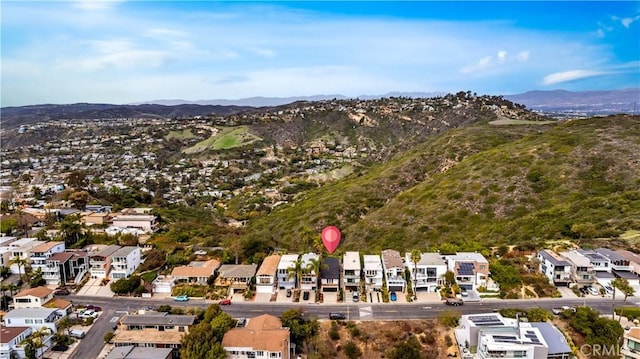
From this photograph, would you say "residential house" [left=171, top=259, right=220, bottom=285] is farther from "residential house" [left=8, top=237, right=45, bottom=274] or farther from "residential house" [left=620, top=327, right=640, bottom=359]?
"residential house" [left=620, top=327, right=640, bottom=359]

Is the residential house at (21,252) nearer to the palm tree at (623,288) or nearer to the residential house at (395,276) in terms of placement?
the residential house at (395,276)

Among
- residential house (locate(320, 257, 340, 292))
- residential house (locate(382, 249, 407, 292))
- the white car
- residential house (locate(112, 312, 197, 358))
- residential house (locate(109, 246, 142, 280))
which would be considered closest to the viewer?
residential house (locate(112, 312, 197, 358))

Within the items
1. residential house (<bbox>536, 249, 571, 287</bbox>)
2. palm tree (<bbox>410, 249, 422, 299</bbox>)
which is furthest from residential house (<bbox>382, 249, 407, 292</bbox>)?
residential house (<bbox>536, 249, 571, 287</bbox>)

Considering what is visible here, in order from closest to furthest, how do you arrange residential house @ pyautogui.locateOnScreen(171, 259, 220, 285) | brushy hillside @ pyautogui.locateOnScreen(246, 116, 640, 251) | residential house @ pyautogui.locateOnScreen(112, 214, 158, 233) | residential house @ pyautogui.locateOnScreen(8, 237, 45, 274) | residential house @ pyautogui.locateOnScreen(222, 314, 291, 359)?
residential house @ pyautogui.locateOnScreen(222, 314, 291, 359)
residential house @ pyautogui.locateOnScreen(171, 259, 220, 285)
residential house @ pyautogui.locateOnScreen(8, 237, 45, 274)
brushy hillside @ pyautogui.locateOnScreen(246, 116, 640, 251)
residential house @ pyautogui.locateOnScreen(112, 214, 158, 233)

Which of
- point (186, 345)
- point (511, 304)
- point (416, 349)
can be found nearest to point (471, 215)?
point (511, 304)

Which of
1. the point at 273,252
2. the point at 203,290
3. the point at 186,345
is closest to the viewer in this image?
the point at 186,345

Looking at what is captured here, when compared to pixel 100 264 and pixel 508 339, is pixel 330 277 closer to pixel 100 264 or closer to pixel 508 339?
pixel 508 339

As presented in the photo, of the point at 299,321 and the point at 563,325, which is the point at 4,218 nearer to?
the point at 299,321
